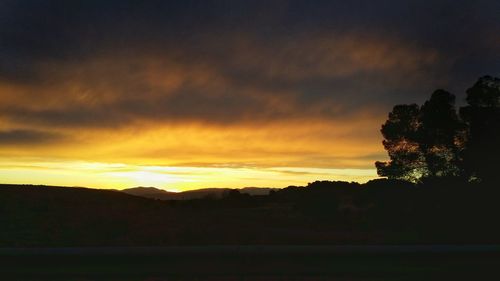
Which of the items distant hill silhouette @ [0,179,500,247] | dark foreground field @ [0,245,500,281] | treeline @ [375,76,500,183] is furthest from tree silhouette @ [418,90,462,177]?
dark foreground field @ [0,245,500,281]

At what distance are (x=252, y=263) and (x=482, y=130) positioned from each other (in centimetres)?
2355

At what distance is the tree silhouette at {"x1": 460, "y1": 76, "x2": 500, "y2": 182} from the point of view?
1401 inches

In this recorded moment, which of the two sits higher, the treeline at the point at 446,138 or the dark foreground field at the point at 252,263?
the treeline at the point at 446,138

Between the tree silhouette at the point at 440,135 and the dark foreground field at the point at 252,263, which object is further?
the tree silhouette at the point at 440,135

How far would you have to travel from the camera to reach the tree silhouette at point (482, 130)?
117 ft

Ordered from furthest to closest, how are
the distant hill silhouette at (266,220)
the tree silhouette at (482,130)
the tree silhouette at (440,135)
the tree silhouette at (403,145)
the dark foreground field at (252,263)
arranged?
the tree silhouette at (403,145), the tree silhouette at (440,135), the tree silhouette at (482,130), the distant hill silhouette at (266,220), the dark foreground field at (252,263)

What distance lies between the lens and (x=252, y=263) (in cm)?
1861

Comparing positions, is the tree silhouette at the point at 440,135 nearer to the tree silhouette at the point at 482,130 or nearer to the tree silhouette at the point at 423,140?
the tree silhouette at the point at 423,140

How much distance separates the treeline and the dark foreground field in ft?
47.2

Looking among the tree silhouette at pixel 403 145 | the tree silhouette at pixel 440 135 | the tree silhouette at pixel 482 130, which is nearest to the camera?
the tree silhouette at pixel 482 130

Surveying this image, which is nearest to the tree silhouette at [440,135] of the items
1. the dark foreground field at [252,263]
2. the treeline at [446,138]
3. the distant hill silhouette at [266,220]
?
the treeline at [446,138]

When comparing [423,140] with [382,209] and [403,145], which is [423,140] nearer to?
[403,145]

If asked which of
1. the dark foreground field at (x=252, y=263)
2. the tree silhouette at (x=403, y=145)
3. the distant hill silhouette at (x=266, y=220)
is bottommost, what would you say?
the dark foreground field at (x=252, y=263)

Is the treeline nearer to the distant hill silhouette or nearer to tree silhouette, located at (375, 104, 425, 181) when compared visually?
tree silhouette, located at (375, 104, 425, 181)
